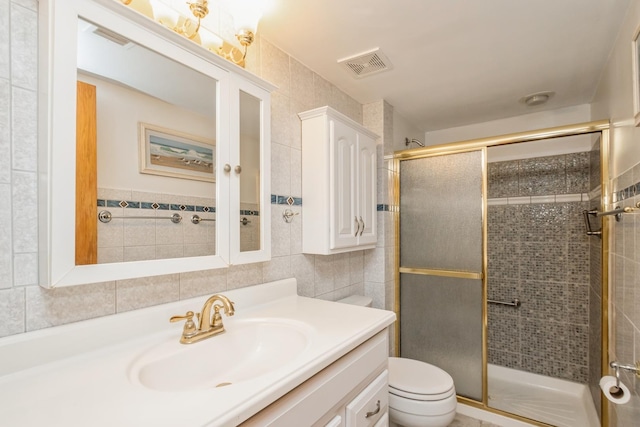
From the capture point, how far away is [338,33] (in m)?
1.51

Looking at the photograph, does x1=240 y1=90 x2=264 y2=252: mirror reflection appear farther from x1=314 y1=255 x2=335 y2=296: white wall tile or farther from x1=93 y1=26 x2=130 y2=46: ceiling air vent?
x1=314 y1=255 x2=335 y2=296: white wall tile

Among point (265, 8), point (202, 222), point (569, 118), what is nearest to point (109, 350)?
point (202, 222)

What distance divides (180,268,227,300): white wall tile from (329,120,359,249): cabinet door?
63 cm

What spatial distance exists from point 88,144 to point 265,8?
944 millimetres

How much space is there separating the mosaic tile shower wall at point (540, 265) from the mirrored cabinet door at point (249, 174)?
87.1 inches

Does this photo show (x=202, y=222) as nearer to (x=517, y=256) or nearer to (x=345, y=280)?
(x=345, y=280)

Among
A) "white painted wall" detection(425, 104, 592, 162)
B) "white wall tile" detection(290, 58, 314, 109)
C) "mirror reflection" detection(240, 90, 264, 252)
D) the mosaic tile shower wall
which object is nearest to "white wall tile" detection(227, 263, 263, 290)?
"mirror reflection" detection(240, 90, 264, 252)

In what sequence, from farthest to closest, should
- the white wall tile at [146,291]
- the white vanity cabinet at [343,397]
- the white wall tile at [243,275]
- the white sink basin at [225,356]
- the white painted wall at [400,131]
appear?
the white painted wall at [400,131]
the white wall tile at [243,275]
the white wall tile at [146,291]
the white sink basin at [225,356]
the white vanity cabinet at [343,397]

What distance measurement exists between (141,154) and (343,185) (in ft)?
3.49

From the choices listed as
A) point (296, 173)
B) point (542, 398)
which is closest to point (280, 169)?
point (296, 173)

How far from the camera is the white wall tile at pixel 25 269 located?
769 millimetres

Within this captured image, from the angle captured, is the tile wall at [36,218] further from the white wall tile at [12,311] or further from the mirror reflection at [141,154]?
the mirror reflection at [141,154]

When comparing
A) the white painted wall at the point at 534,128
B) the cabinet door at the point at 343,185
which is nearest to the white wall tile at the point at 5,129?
the cabinet door at the point at 343,185

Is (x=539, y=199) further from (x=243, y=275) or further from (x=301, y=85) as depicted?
(x=243, y=275)
